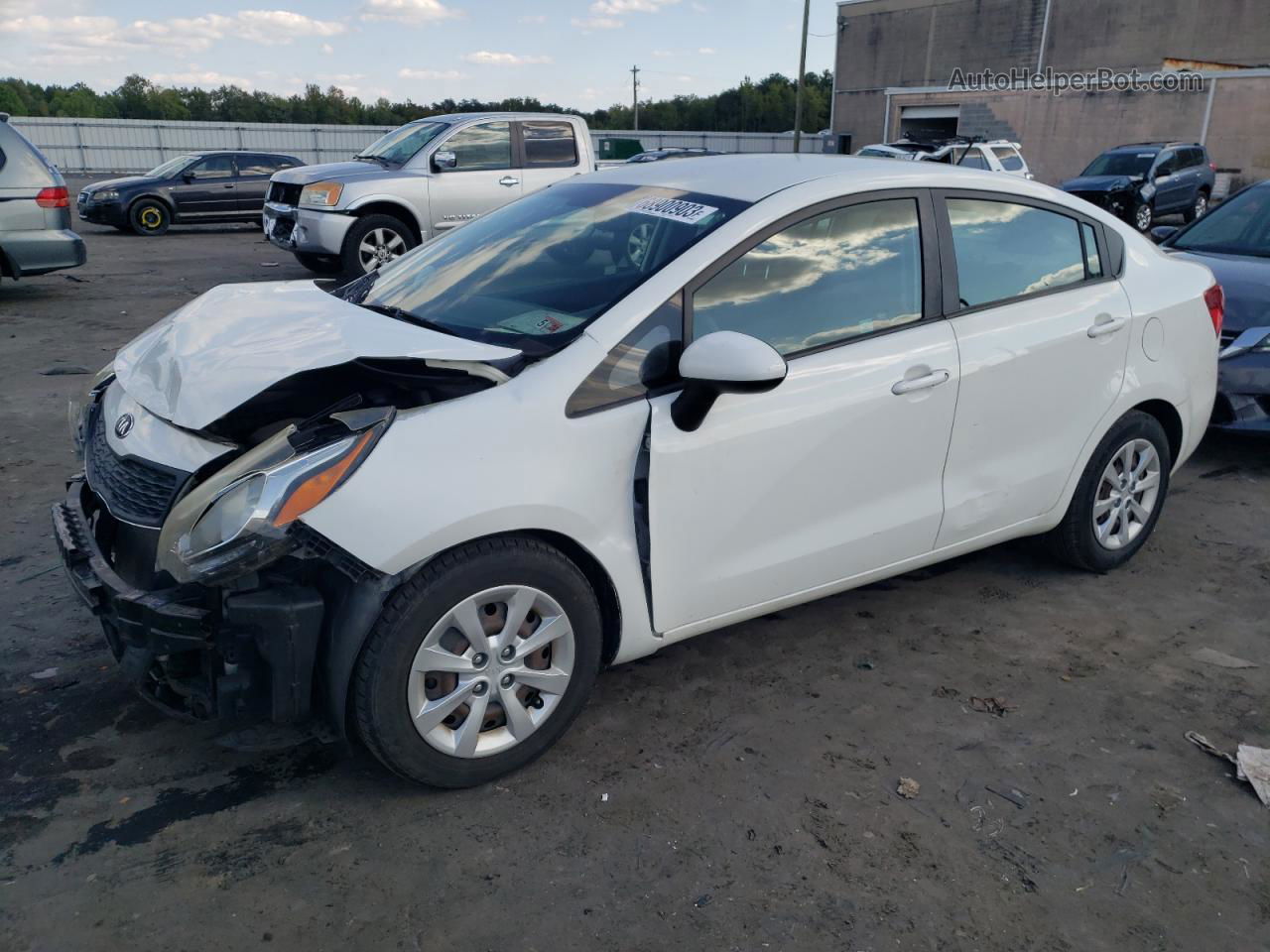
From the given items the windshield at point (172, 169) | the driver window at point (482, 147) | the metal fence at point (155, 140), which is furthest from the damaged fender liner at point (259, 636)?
the metal fence at point (155, 140)

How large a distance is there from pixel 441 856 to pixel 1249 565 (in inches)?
153

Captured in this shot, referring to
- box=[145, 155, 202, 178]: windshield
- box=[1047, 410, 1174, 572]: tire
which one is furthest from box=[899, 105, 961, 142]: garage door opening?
box=[1047, 410, 1174, 572]: tire

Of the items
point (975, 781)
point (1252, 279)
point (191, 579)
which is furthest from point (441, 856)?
point (1252, 279)

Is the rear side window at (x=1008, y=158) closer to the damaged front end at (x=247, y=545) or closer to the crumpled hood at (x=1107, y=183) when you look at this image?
the crumpled hood at (x=1107, y=183)

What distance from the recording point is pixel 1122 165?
69.9ft

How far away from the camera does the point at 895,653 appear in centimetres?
375

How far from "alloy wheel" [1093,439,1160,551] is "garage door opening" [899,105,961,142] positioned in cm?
4392

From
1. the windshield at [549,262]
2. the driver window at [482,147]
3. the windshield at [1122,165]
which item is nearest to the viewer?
the windshield at [549,262]

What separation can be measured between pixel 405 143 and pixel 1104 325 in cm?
989

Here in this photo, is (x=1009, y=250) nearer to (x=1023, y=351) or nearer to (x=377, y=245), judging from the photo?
(x=1023, y=351)

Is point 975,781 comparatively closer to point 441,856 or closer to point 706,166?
point 441,856

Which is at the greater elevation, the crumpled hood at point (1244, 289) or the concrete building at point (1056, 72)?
the concrete building at point (1056, 72)

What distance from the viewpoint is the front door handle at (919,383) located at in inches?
133

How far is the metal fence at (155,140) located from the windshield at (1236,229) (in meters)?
25.0
